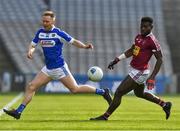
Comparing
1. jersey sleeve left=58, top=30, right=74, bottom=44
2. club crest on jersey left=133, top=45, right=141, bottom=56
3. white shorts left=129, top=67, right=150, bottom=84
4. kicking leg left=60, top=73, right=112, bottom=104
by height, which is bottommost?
kicking leg left=60, top=73, right=112, bottom=104

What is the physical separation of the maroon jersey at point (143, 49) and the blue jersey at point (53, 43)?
128 cm

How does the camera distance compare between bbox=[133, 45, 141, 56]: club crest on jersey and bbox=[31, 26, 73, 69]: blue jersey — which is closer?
bbox=[133, 45, 141, 56]: club crest on jersey

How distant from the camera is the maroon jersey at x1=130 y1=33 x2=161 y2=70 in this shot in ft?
42.8

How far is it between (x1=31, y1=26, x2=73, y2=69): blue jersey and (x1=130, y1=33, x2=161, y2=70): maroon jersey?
1276 millimetres

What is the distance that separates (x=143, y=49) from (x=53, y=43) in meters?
1.75

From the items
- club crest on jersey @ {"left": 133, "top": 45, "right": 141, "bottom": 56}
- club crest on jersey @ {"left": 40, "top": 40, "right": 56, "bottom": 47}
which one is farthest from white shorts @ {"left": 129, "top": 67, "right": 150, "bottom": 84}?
club crest on jersey @ {"left": 40, "top": 40, "right": 56, "bottom": 47}

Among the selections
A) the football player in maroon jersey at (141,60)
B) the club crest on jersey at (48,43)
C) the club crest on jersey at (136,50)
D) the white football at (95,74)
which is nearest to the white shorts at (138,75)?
the football player in maroon jersey at (141,60)

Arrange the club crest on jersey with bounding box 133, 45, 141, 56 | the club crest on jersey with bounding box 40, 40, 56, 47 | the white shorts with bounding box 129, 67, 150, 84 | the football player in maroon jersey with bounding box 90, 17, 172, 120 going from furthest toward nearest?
1. the club crest on jersey with bounding box 40, 40, 56, 47
2. the white shorts with bounding box 129, 67, 150, 84
3. the club crest on jersey with bounding box 133, 45, 141, 56
4. the football player in maroon jersey with bounding box 90, 17, 172, 120

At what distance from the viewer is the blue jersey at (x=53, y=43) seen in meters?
13.4

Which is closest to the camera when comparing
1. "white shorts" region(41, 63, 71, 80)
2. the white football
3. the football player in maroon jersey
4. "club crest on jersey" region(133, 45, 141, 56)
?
the football player in maroon jersey

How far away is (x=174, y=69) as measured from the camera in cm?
4328

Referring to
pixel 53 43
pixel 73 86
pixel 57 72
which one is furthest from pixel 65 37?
pixel 73 86

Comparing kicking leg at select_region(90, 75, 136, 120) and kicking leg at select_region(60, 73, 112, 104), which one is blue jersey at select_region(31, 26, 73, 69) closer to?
kicking leg at select_region(60, 73, 112, 104)

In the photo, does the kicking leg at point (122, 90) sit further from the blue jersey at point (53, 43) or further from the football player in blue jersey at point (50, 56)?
the blue jersey at point (53, 43)
